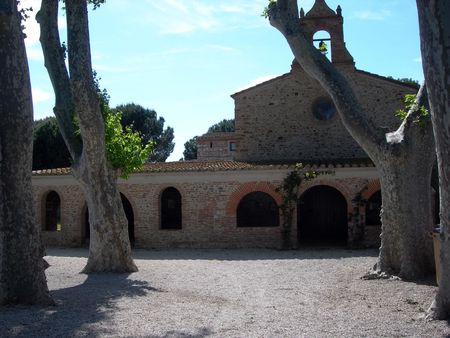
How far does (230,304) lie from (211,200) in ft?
31.1

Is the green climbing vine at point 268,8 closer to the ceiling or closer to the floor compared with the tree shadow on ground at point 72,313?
closer to the ceiling

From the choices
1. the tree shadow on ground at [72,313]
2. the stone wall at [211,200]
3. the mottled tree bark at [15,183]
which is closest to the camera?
the tree shadow on ground at [72,313]

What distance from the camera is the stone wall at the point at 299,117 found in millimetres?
19453

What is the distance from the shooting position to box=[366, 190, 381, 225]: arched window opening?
17.3 m

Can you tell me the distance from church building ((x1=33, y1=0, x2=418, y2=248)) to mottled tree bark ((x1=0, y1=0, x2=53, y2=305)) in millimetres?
10261

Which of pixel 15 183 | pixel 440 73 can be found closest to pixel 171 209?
pixel 15 183

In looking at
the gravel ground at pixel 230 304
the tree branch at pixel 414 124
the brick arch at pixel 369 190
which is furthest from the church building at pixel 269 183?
the tree branch at pixel 414 124

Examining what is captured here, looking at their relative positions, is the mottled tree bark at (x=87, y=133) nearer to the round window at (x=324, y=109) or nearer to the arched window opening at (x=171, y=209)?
the arched window opening at (x=171, y=209)

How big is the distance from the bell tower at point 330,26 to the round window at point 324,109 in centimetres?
A: 174

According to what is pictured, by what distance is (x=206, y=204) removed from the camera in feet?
56.3

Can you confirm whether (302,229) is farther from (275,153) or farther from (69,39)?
(69,39)

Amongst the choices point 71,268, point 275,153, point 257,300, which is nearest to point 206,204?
point 275,153

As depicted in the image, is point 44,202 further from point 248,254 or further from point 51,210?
point 248,254

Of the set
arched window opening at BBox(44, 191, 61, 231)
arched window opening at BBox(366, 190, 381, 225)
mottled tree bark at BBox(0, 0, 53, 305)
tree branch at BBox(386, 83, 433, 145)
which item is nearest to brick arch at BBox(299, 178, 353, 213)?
arched window opening at BBox(366, 190, 381, 225)
